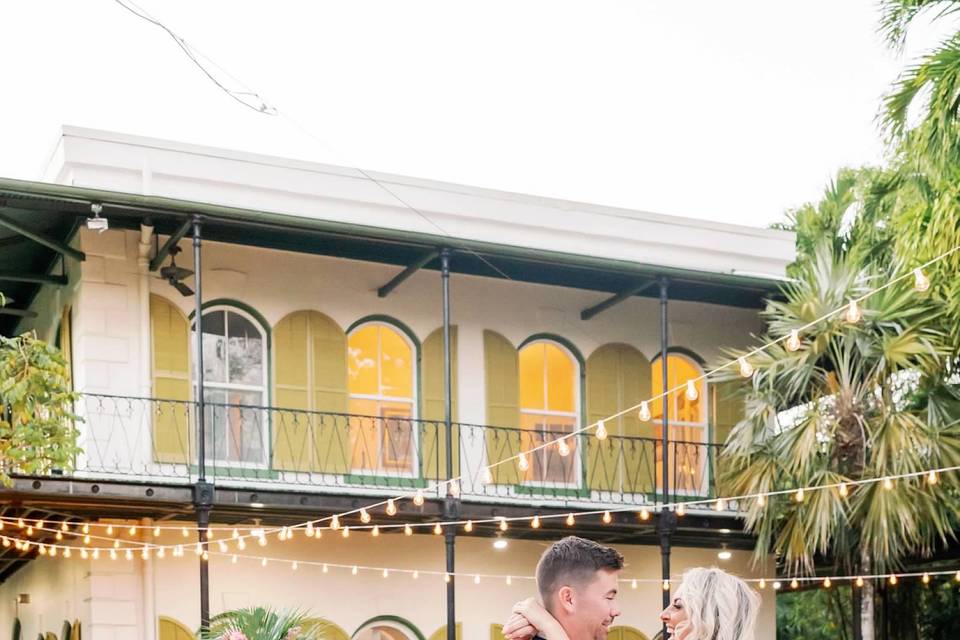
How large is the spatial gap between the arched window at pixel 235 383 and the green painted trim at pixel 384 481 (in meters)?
0.93

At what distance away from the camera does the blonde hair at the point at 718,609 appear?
3852 millimetres

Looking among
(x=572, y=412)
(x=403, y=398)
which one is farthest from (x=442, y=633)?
(x=572, y=412)

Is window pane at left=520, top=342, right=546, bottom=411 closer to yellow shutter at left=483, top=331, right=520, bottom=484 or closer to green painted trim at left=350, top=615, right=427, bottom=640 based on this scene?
yellow shutter at left=483, top=331, right=520, bottom=484

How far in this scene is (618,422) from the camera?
56.5 ft

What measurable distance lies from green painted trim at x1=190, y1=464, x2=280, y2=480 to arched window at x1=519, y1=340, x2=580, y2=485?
2896 mm

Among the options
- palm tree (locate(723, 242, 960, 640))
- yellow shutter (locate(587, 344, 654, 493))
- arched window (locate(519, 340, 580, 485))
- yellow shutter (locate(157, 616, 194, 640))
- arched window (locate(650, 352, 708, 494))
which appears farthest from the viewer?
arched window (locate(650, 352, 708, 494))

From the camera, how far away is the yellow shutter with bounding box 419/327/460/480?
16.0m

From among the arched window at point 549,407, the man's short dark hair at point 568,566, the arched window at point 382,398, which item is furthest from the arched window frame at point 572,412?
the man's short dark hair at point 568,566

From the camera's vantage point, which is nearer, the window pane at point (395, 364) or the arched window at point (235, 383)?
the arched window at point (235, 383)

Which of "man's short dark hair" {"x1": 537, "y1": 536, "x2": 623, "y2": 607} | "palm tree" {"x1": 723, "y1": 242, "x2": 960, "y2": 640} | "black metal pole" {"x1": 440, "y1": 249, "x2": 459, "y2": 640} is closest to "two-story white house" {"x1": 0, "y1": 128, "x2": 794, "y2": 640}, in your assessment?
"black metal pole" {"x1": 440, "y1": 249, "x2": 459, "y2": 640}

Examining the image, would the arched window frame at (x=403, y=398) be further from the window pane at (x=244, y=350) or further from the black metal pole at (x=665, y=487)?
the black metal pole at (x=665, y=487)

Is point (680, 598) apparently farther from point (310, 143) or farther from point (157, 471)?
point (310, 143)

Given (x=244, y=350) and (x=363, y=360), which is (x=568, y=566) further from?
(x=363, y=360)

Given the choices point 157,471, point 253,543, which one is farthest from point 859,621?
point 157,471
